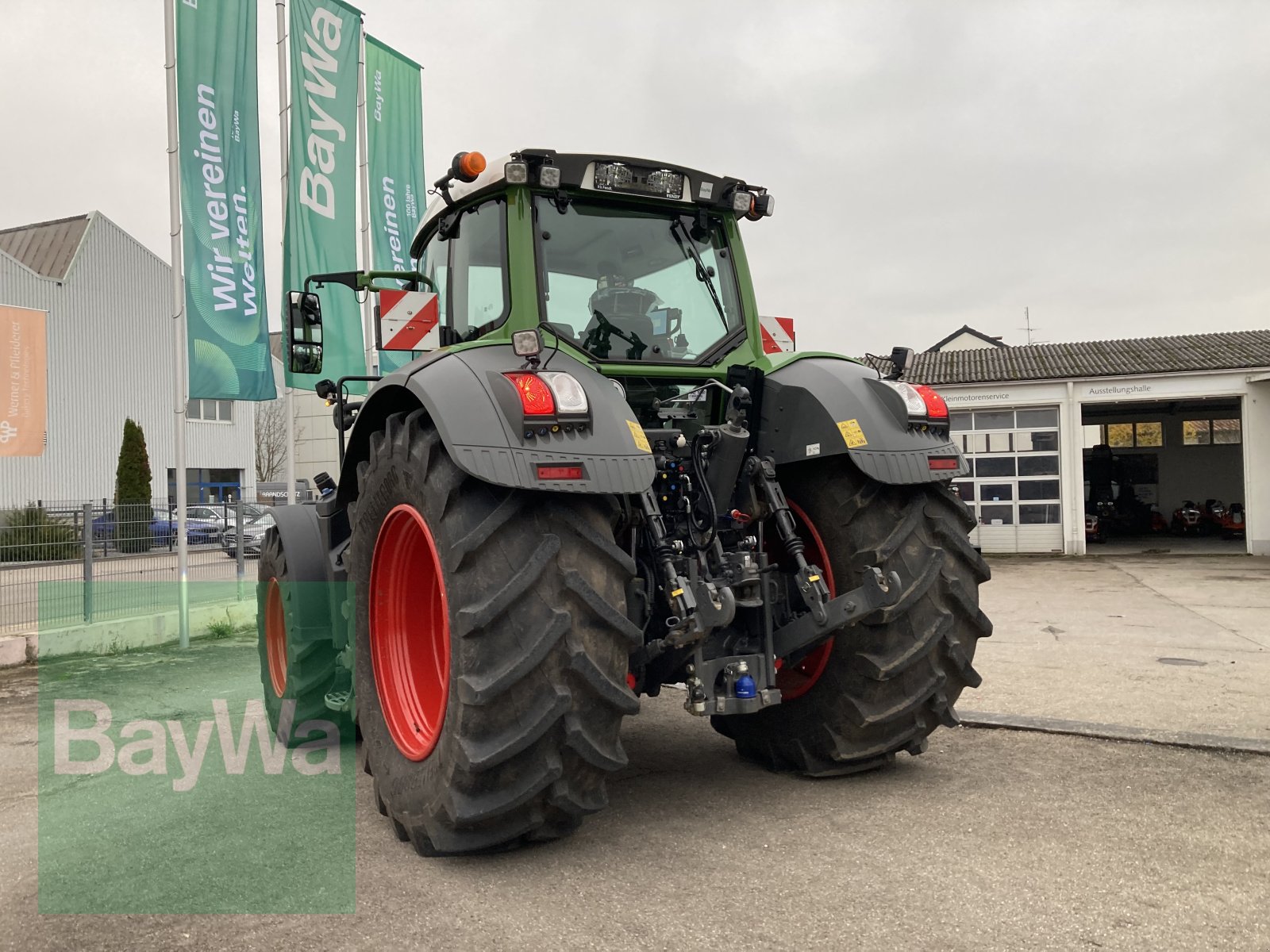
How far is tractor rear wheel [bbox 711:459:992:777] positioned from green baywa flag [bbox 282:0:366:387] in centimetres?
819

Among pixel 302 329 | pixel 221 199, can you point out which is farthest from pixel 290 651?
pixel 221 199

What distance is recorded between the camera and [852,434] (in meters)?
3.96

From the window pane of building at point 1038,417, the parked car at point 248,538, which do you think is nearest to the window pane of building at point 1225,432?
the window pane of building at point 1038,417

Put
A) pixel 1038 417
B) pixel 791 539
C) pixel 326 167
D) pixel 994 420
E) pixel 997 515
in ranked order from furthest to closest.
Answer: pixel 997 515
pixel 994 420
pixel 1038 417
pixel 326 167
pixel 791 539

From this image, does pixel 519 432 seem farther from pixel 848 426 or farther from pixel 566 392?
pixel 848 426

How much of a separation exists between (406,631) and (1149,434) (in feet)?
107

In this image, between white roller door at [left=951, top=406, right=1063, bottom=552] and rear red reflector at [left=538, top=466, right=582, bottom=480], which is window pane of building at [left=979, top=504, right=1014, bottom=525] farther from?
rear red reflector at [left=538, top=466, right=582, bottom=480]

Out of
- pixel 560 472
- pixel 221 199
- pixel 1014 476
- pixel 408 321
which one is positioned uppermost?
pixel 221 199

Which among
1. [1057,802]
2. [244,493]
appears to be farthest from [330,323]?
[1057,802]

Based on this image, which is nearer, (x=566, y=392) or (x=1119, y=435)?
(x=566, y=392)

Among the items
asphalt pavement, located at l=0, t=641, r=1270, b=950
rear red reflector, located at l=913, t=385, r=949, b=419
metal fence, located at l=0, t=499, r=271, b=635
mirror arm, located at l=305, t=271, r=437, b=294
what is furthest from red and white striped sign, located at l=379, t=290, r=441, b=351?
metal fence, located at l=0, t=499, r=271, b=635

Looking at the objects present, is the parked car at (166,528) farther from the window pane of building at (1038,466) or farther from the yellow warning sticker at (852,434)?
the window pane of building at (1038,466)

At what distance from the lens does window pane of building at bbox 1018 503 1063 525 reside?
20984mm

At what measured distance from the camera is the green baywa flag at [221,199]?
→ 30.6ft
